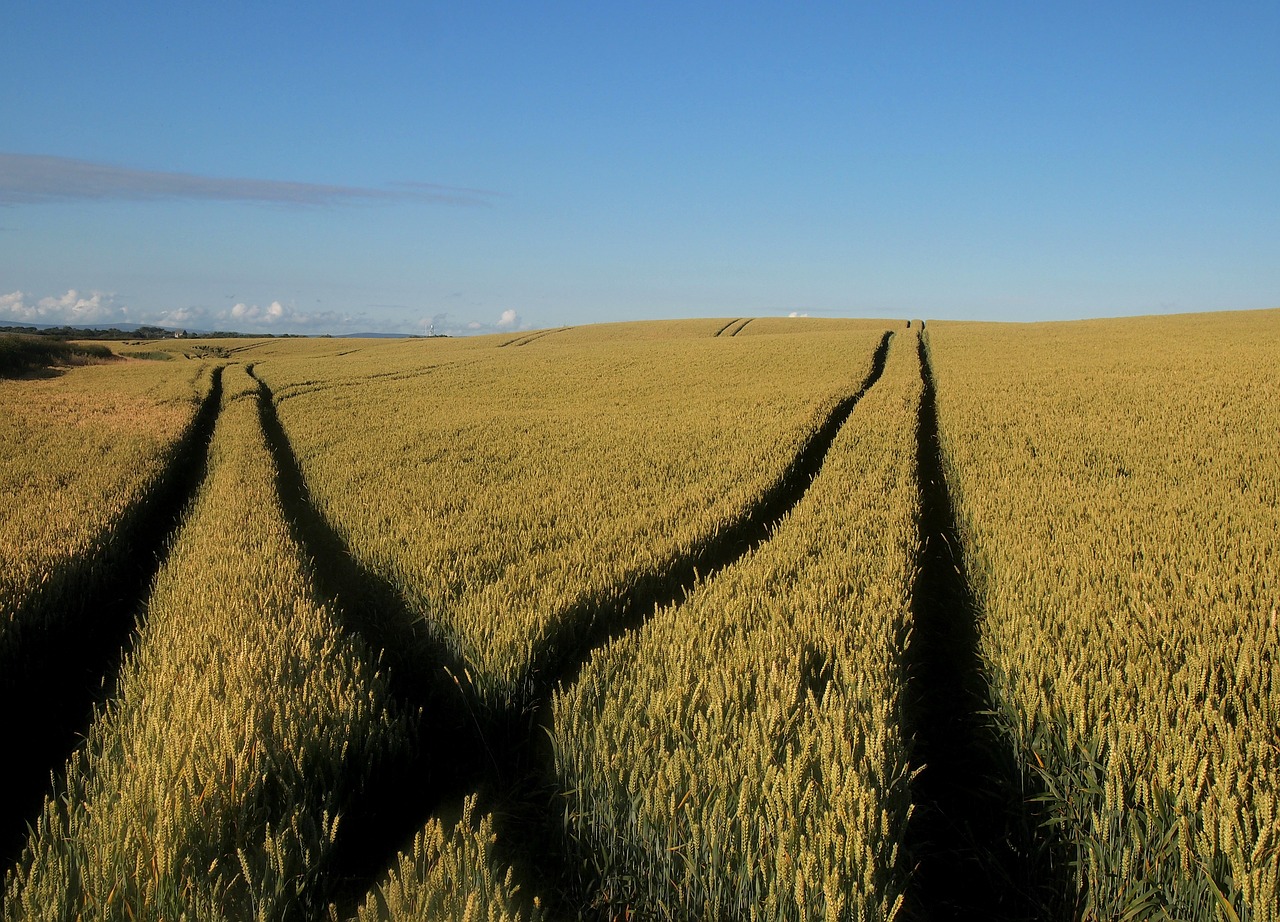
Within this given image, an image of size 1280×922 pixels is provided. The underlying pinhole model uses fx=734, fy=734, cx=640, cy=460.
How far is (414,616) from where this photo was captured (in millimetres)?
4832

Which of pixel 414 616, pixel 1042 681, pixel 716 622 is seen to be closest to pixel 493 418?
pixel 414 616

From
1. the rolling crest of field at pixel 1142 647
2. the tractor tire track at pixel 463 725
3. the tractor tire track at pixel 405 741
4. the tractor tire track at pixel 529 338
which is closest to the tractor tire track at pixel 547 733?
the tractor tire track at pixel 463 725

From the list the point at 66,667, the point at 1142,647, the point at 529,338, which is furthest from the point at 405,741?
the point at 529,338

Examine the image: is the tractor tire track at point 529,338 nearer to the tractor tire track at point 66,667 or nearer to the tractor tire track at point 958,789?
the tractor tire track at point 66,667

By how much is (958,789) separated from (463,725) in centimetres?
251

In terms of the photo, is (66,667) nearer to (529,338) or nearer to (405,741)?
(405,741)

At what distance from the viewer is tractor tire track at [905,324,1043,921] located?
2928 mm

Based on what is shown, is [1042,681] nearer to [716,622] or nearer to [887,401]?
[716,622]

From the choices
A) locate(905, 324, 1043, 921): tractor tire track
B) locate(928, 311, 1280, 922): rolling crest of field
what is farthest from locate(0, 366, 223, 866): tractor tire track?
locate(928, 311, 1280, 922): rolling crest of field

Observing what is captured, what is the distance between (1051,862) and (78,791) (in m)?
3.92

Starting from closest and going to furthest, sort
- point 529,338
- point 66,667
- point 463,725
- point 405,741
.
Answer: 1. point 405,741
2. point 463,725
3. point 66,667
4. point 529,338

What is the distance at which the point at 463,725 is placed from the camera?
3.91 metres

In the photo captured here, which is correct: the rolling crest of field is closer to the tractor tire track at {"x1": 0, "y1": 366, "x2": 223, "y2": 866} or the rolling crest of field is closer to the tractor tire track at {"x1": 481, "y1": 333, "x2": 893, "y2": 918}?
the tractor tire track at {"x1": 481, "y1": 333, "x2": 893, "y2": 918}

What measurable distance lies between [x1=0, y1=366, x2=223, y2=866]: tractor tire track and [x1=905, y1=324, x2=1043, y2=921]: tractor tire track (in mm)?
3763
